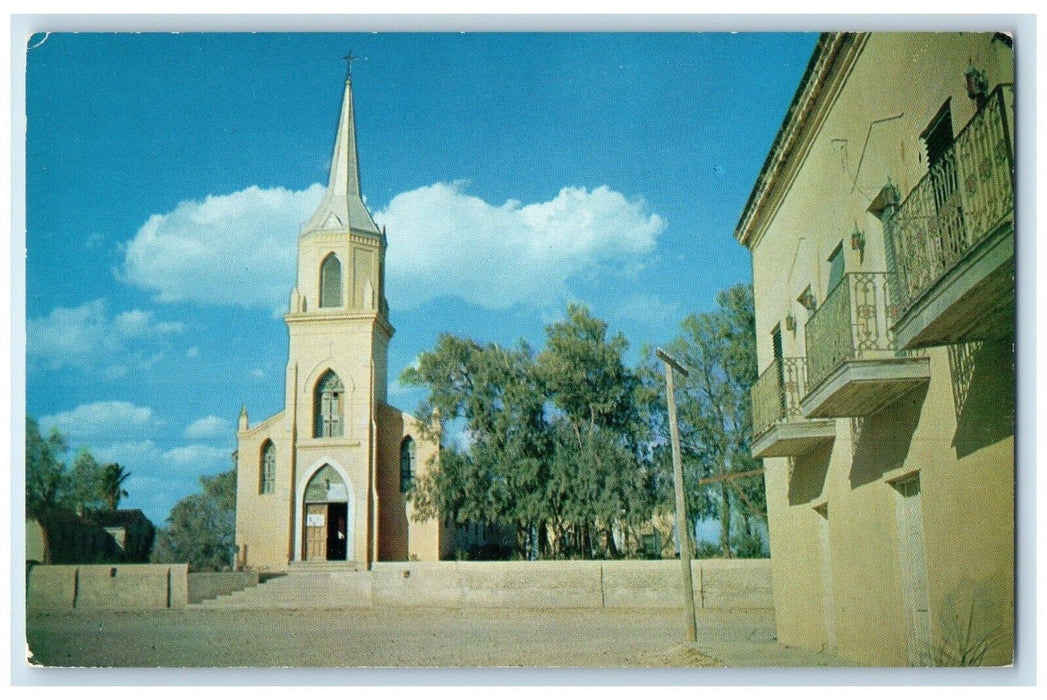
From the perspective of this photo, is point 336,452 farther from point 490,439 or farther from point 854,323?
point 854,323

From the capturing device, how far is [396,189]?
431 inches

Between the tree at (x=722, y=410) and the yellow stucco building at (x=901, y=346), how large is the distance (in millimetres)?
1560

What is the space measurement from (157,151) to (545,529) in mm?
12039

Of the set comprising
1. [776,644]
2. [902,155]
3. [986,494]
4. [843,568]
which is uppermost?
[902,155]

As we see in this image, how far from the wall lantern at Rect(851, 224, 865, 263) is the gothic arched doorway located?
1433 centimetres

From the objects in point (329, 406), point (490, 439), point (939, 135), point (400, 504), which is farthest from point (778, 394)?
point (400, 504)

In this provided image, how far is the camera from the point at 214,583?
16.3m

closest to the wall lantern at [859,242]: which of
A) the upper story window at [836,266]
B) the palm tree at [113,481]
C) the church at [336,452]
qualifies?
the upper story window at [836,266]

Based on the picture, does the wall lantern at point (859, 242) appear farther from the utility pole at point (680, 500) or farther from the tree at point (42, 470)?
the tree at point (42, 470)

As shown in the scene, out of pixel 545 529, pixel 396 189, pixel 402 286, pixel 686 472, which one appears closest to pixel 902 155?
pixel 396 189

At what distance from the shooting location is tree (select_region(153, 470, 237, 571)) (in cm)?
1266

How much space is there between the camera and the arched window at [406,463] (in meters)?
22.1
